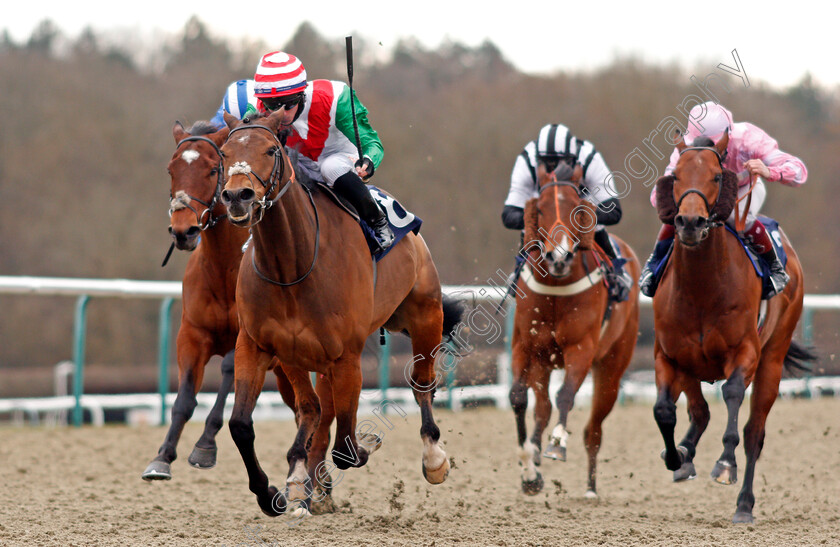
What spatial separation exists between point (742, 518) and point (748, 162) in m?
1.90

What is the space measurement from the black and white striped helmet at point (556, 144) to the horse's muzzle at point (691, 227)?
6.04ft

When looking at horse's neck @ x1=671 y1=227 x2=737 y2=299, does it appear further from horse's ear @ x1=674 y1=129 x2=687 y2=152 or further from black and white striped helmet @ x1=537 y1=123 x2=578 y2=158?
black and white striped helmet @ x1=537 y1=123 x2=578 y2=158

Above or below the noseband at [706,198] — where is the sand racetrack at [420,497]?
below

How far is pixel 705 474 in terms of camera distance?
8.04 metres

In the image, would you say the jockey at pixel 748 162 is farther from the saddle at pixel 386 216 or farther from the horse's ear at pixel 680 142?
the saddle at pixel 386 216

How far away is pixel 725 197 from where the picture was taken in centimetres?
544

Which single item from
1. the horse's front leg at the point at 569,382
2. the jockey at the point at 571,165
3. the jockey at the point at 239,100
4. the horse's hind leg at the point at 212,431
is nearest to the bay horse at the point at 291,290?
the horse's hind leg at the point at 212,431

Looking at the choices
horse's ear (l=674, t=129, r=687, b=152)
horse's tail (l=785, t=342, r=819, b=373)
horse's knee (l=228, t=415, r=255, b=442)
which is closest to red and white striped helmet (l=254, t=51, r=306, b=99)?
horse's knee (l=228, t=415, r=255, b=442)

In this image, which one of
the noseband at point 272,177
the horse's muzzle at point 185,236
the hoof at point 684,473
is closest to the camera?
the noseband at point 272,177

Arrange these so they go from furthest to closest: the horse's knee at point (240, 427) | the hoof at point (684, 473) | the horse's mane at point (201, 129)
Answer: the hoof at point (684, 473), the horse's mane at point (201, 129), the horse's knee at point (240, 427)

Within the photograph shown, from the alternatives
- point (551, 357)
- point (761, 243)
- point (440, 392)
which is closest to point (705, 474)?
point (551, 357)

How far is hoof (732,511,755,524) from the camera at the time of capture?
561 centimetres

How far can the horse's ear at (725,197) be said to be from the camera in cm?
543

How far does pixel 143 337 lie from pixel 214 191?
16.5 m
